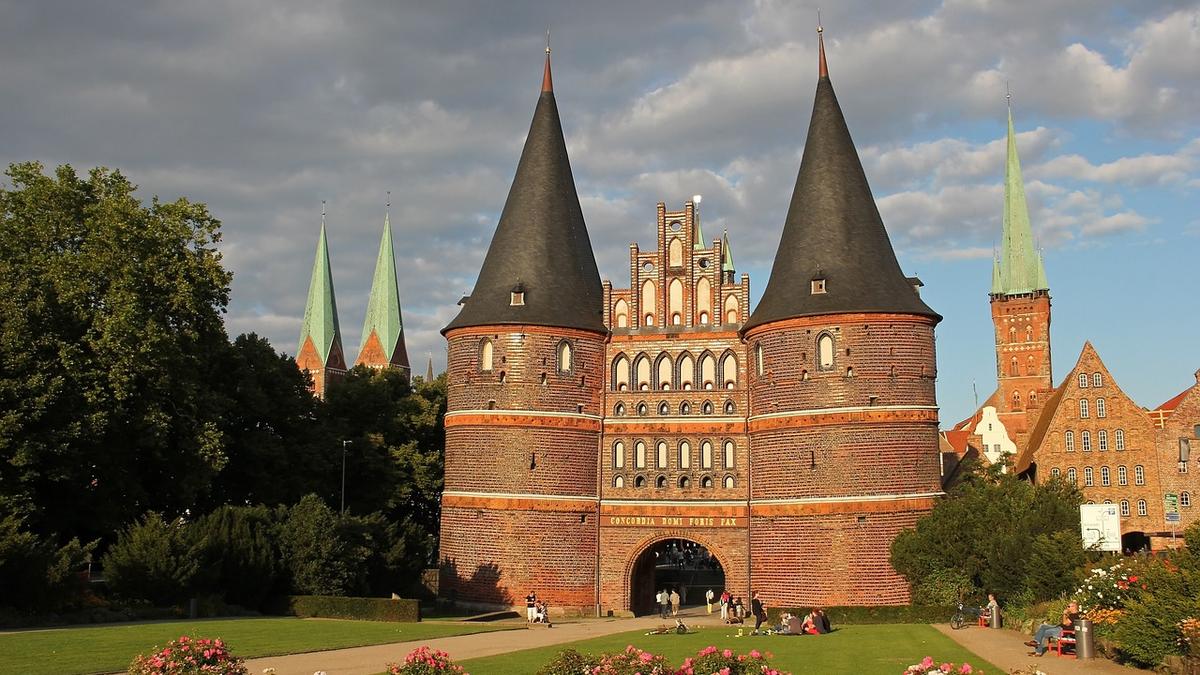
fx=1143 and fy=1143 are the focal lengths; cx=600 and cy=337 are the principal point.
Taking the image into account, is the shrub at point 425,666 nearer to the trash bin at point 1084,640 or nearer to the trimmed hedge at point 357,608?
the trash bin at point 1084,640

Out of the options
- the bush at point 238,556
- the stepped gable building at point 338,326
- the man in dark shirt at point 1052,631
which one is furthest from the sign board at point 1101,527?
the stepped gable building at point 338,326

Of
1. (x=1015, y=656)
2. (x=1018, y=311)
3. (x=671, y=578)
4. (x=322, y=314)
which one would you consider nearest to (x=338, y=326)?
(x=322, y=314)

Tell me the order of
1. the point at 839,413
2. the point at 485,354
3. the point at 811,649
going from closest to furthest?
the point at 811,649, the point at 839,413, the point at 485,354

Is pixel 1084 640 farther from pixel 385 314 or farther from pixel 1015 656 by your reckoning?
pixel 385 314

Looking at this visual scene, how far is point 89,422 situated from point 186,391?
382 centimetres

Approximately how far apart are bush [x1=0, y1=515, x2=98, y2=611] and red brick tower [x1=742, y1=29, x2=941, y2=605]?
21442 mm

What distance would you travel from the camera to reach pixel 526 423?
40.4 meters

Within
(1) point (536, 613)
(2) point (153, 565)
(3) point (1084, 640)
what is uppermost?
(2) point (153, 565)

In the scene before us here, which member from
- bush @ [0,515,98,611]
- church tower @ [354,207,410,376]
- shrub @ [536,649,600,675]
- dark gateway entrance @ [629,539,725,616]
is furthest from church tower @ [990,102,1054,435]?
shrub @ [536,649,600,675]

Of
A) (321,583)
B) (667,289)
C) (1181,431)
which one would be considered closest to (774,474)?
(667,289)

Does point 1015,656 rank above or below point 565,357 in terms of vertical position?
below

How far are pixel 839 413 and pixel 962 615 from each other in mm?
8212

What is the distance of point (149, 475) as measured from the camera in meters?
39.6

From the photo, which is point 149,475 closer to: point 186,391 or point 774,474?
point 186,391
